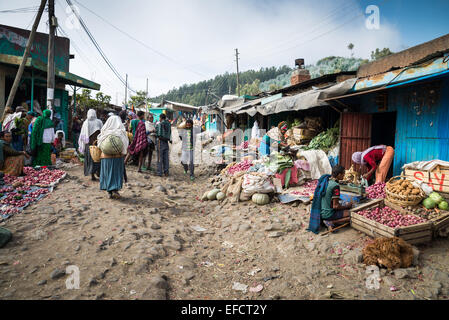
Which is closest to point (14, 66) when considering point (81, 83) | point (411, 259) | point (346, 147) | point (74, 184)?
point (81, 83)

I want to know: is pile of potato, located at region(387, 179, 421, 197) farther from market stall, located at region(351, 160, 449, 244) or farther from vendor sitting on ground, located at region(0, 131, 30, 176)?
vendor sitting on ground, located at region(0, 131, 30, 176)

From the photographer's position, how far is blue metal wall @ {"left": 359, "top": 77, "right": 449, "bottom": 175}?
5191 mm

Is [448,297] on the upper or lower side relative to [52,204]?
lower

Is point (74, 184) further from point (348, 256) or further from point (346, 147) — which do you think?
point (346, 147)

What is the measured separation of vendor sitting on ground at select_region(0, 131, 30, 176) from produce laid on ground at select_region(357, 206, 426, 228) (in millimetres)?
7547

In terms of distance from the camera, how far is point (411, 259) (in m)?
3.35

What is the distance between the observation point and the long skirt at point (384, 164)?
5.86m

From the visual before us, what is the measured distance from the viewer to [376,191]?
5.48 metres

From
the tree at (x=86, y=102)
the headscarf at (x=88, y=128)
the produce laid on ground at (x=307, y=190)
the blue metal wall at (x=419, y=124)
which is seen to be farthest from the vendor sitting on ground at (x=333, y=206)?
the tree at (x=86, y=102)

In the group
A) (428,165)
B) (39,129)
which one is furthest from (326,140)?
(39,129)

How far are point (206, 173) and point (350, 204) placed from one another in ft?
22.4

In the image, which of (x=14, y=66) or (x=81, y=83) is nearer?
(x=14, y=66)

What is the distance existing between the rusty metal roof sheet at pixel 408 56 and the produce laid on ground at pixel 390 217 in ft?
10.6

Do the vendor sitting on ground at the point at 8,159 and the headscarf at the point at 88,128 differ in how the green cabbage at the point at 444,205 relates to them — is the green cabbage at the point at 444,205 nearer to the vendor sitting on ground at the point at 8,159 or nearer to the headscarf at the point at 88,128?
the headscarf at the point at 88,128
